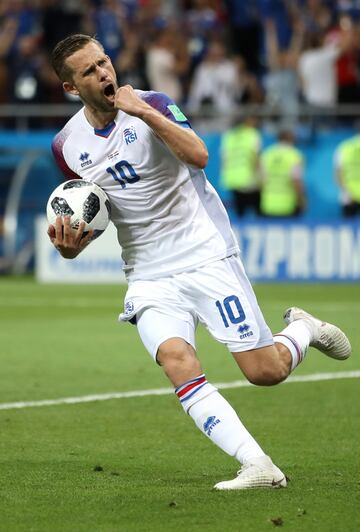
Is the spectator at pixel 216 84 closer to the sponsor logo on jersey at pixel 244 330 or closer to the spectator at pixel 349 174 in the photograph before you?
the spectator at pixel 349 174

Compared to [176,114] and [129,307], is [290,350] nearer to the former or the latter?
[129,307]

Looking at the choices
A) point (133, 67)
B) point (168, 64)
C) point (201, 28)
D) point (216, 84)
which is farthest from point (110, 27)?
point (216, 84)

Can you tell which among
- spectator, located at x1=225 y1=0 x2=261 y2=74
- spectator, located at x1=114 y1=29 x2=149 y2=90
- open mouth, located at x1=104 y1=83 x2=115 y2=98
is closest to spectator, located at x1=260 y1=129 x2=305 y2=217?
spectator, located at x1=225 y1=0 x2=261 y2=74

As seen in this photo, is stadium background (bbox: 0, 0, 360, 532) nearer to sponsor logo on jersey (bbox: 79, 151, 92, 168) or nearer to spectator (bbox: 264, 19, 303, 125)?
spectator (bbox: 264, 19, 303, 125)

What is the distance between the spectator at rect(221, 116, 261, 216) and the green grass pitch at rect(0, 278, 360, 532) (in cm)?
714

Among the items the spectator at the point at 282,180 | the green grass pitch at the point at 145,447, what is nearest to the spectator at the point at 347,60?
the spectator at the point at 282,180

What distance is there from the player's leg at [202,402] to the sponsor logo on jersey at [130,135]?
0.93 metres

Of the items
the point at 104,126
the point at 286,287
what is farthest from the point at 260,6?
the point at 104,126

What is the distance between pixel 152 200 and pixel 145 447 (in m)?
1.64

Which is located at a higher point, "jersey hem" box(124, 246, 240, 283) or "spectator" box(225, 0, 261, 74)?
"jersey hem" box(124, 246, 240, 283)

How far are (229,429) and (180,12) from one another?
18.4 metres

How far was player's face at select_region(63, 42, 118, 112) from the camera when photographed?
6.14 metres

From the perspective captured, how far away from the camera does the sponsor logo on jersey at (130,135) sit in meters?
6.27

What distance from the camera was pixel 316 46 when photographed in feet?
68.6
